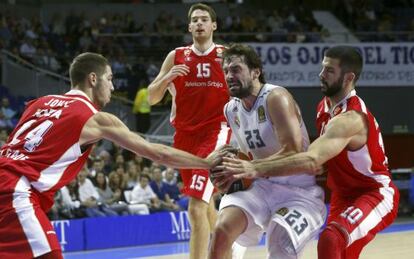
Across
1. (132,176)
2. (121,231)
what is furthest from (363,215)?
(132,176)

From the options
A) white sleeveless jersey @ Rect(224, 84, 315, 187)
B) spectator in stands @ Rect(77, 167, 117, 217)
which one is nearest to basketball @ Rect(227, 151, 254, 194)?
white sleeveless jersey @ Rect(224, 84, 315, 187)

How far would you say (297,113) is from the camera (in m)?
5.78

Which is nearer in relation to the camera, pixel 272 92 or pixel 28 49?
pixel 272 92

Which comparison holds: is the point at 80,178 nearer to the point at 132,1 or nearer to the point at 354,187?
the point at 354,187

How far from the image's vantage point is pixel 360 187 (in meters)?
6.00

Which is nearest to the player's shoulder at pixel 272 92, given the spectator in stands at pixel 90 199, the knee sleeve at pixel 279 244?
the knee sleeve at pixel 279 244

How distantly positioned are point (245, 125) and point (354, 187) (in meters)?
0.91

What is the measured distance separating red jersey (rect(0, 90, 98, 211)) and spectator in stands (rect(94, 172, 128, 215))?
7859 millimetres

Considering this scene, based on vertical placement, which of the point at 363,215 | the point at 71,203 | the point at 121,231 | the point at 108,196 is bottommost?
the point at 121,231

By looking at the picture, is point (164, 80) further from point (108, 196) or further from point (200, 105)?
point (108, 196)

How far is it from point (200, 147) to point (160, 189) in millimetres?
6362

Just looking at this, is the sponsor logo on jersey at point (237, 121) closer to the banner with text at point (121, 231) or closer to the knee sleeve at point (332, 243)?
the knee sleeve at point (332, 243)

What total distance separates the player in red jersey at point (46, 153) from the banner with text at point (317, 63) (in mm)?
13336


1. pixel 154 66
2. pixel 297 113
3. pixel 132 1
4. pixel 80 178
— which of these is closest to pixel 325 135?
pixel 297 113
